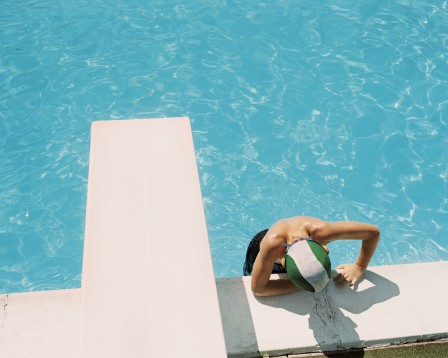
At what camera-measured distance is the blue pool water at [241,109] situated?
326 inches

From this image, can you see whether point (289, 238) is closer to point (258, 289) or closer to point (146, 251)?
point (258, 289)

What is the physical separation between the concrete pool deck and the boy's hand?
77mm

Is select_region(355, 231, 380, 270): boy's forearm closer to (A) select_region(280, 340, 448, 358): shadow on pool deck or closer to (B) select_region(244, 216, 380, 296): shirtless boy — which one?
(B) select_region(244, 216, 380, 296): shirtless boy

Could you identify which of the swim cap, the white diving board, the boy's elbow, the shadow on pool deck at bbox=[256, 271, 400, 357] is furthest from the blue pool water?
the swim cap

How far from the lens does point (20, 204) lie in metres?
8.24

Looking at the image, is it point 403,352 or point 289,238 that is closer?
point 289,238

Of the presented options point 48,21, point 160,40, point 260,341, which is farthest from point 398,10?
point 260,341

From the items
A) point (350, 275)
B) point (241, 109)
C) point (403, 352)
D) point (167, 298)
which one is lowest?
point (241, 109)

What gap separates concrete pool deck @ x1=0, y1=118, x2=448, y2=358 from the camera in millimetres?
4395

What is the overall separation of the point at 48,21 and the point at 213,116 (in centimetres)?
359

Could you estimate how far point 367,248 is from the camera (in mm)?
5449

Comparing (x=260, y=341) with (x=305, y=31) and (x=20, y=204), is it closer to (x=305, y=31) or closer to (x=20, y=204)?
(x=20, y=204)

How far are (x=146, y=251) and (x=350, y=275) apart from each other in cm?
199

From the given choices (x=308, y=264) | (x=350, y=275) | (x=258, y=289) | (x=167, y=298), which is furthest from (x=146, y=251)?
(x=350, y=275)
